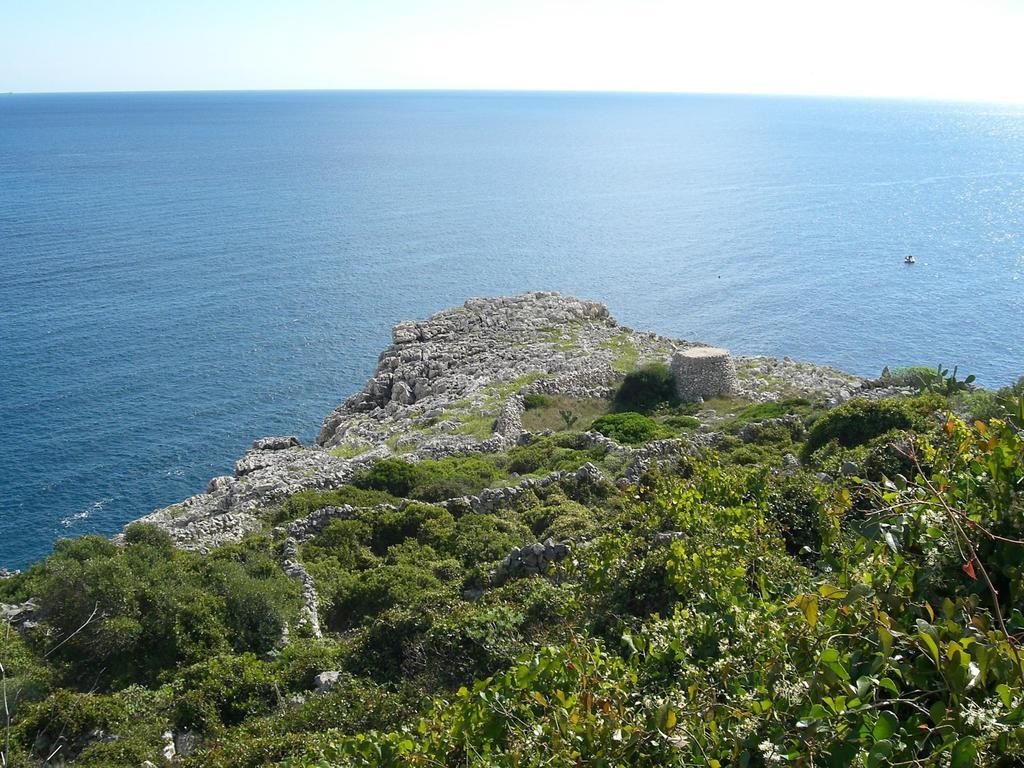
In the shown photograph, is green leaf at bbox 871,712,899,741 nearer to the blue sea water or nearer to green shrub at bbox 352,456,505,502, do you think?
green shrub at bbox 352,456,505,502

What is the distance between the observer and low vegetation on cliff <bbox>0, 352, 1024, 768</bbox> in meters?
6.73

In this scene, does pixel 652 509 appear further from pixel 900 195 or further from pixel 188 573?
pixel 900 195

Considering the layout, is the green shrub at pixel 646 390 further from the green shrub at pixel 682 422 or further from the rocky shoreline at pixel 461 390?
the green shrub at pixel 682 422

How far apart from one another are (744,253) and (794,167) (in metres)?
92.8

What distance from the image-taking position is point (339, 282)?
10244 cm

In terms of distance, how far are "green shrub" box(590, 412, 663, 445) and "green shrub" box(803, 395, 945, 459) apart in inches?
375

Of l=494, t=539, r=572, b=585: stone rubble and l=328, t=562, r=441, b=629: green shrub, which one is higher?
l=494, t=539, r=572, b=585: stone rubble

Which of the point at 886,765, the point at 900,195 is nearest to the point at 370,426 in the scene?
the point at 886,765

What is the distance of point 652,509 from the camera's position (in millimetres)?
17906

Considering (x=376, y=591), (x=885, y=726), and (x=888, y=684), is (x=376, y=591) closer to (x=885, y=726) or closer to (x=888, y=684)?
(x=888, y=684)

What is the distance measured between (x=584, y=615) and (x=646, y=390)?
37119 millimetres

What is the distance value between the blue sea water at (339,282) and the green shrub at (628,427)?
97.1 ft

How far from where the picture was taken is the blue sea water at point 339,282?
6166 cm

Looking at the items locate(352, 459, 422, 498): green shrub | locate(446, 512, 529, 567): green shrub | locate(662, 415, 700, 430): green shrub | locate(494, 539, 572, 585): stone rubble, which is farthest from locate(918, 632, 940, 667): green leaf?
locate(662, 415, 700, 430): green shrub
